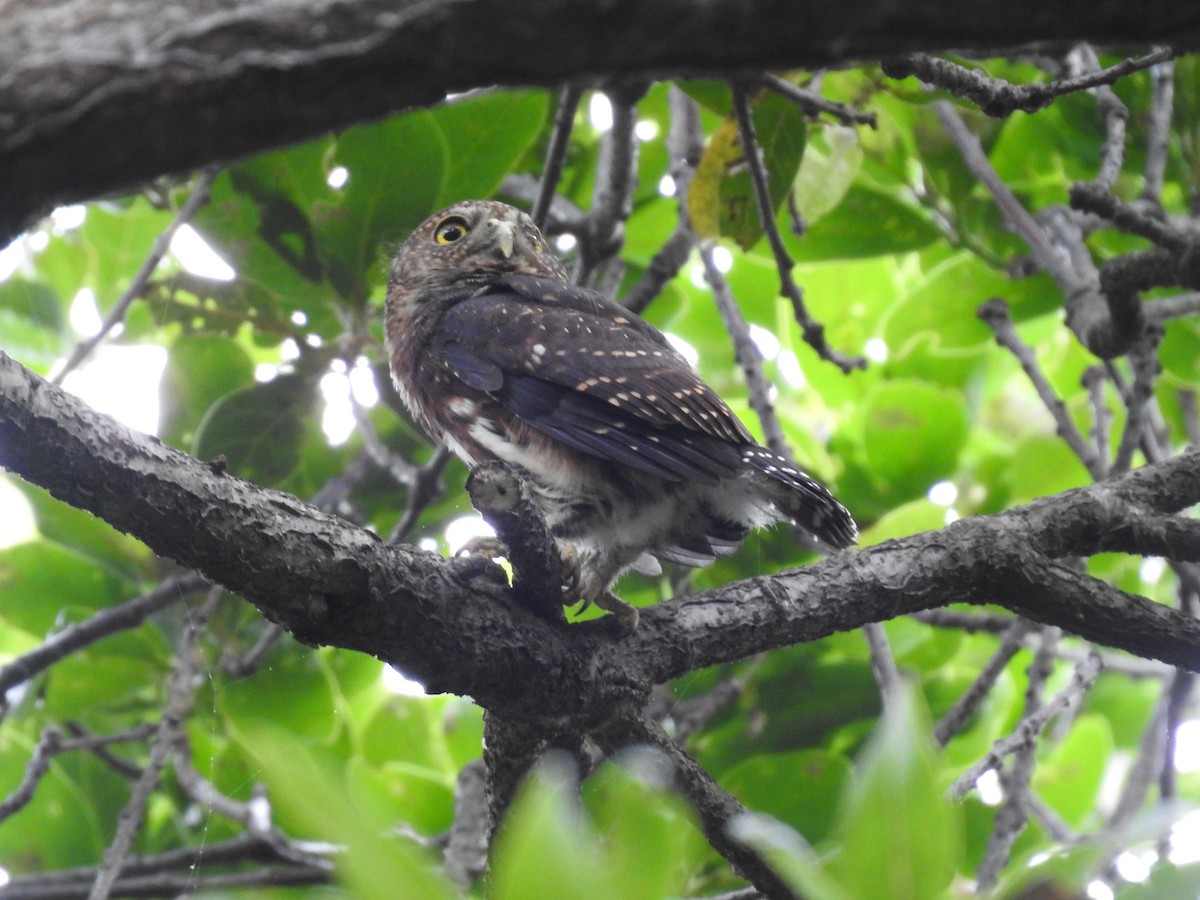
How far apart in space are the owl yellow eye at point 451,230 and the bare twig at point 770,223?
1.46 metres

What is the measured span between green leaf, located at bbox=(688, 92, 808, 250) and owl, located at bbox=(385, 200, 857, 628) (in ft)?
1.29

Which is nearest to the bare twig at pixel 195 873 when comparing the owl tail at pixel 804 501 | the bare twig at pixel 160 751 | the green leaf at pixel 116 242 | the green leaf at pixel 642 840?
the bare twig at pixel 160 751

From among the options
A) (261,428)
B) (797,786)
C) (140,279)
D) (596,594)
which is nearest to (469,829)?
(596,594)

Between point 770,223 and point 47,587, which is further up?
point 770,223

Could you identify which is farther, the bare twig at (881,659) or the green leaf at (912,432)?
the green leaf at (912,432)

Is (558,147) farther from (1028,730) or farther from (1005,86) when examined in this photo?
(1028,730)

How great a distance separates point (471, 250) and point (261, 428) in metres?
1.05

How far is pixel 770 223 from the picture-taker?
313cm

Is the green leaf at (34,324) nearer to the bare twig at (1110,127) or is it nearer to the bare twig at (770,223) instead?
the bare twig at (770,223)

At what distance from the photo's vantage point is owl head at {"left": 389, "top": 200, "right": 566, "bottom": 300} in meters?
4.32

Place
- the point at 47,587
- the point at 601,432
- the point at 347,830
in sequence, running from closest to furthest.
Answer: the point at 347,830, the point at 601,432, the point at 47,587

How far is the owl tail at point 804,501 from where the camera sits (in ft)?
9.95

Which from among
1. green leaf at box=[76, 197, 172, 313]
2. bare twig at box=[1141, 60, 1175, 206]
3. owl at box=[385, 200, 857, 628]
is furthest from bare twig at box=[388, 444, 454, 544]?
bare twig at box=[1141, 60, 1175, 206]

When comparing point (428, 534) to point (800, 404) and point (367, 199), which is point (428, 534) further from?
point (800, 404)
